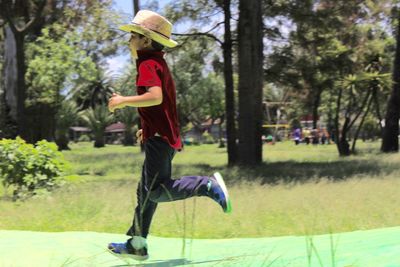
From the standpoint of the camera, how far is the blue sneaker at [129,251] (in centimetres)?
401

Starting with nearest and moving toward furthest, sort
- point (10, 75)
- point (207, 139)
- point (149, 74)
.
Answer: point (149, 74), point (10, 75), point (207, 139)

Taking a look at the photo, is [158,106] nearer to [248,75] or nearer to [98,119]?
[248,75]

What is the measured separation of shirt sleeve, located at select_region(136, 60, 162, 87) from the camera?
153 inches

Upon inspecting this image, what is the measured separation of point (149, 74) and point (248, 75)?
10.7 meters

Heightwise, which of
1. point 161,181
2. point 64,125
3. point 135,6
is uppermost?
point 135,6

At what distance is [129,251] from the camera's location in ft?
13.3

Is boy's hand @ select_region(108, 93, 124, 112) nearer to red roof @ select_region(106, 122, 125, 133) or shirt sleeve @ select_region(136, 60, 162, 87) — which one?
shirt sleeve @ select_region(136, 60, 162, 87)

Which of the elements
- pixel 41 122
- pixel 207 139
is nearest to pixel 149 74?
pixel 41 122

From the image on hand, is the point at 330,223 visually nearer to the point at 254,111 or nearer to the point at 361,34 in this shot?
the point at 254,111

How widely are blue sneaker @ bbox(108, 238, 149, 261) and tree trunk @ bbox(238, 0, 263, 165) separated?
35.0ft

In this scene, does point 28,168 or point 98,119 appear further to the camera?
point 98,119

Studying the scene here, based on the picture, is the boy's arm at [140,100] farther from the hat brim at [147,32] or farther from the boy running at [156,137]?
the hat brim at [147,32]

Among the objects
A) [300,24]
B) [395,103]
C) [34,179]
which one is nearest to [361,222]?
[34,179]

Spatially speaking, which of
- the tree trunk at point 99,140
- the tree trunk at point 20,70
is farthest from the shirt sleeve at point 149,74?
the tree trunk at point 99,140
